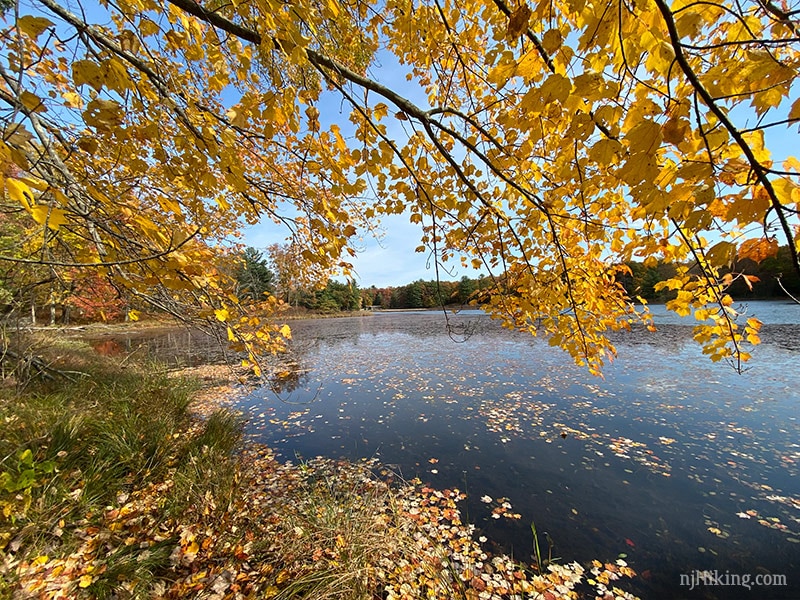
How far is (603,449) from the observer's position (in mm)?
4566

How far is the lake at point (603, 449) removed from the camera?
286 cm

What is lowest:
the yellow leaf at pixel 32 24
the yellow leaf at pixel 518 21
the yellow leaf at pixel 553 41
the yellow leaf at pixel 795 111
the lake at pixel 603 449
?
the lake at pixel 603 449

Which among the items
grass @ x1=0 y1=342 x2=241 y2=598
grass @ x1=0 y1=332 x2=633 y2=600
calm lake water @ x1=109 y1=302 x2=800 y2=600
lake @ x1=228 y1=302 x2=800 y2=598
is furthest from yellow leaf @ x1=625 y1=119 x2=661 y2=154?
grass @ x1=0 y1=342 x2=241 y2=598

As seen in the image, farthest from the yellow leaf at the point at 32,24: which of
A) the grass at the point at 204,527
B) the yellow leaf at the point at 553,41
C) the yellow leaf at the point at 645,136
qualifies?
the grass at the point at 204,527

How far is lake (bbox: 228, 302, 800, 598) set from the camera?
9.39 feet

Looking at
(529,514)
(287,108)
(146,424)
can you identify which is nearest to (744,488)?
(529,514)

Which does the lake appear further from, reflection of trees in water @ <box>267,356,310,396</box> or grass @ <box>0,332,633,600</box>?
grass @ <box>0,332,633,600</box>

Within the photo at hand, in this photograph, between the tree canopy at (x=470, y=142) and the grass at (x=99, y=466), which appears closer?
the tree canopy at (x=470, y=142)

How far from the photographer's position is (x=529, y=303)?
2.45 meters

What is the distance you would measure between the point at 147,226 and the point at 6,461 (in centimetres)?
326

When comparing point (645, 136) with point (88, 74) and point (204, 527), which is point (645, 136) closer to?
point (88, 74)

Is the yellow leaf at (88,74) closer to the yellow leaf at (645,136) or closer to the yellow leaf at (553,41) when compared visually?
the yellow leaf at (553,41)

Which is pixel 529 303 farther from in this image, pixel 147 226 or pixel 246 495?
pixel 246 495

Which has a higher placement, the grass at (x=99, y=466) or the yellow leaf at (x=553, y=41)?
the yellow leaf at (x=553, y=41)
